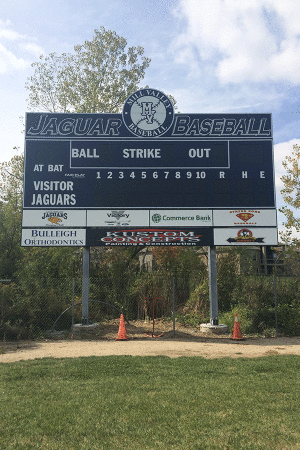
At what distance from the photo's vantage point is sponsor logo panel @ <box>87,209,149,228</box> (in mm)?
13570

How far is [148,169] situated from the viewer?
13898 millimetres

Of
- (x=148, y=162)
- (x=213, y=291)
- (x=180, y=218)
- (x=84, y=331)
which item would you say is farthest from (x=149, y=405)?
(x=148, y=162)

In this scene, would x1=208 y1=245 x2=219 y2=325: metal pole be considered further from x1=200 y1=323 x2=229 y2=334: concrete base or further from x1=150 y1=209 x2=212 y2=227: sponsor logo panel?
x1=150 y1=209 x2=212 y2=227: sponsor logo panel

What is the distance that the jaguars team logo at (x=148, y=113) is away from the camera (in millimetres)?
14227

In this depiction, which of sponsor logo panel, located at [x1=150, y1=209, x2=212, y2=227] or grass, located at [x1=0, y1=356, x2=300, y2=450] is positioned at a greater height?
sponsor logo panel, located at [x1=150, y1=209, x2=212, y2=227]

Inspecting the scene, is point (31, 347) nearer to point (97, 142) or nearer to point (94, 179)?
point (94, 179)

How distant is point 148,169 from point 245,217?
3825mm

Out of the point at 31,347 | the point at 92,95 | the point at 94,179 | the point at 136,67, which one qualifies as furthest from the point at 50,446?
the point at 136,67

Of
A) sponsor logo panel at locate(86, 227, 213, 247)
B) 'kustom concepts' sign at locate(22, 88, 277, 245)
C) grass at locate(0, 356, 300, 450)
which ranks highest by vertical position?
'kustom concepts' sign at locate(22, 88, 277, 245)

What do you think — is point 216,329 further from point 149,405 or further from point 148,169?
point 149,405

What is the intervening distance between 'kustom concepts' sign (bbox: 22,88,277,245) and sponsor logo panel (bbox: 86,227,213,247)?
14 cm

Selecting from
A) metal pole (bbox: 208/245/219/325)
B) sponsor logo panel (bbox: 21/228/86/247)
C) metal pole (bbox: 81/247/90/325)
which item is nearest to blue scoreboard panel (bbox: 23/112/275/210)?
sponsor logo panel (bbox: 21/228/86/247)

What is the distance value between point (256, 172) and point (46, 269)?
10.1 meters

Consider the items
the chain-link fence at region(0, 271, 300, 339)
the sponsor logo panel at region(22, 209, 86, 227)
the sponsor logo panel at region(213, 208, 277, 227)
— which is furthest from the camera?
the sponsor logo panel at region(213, 208, 277, 227)
